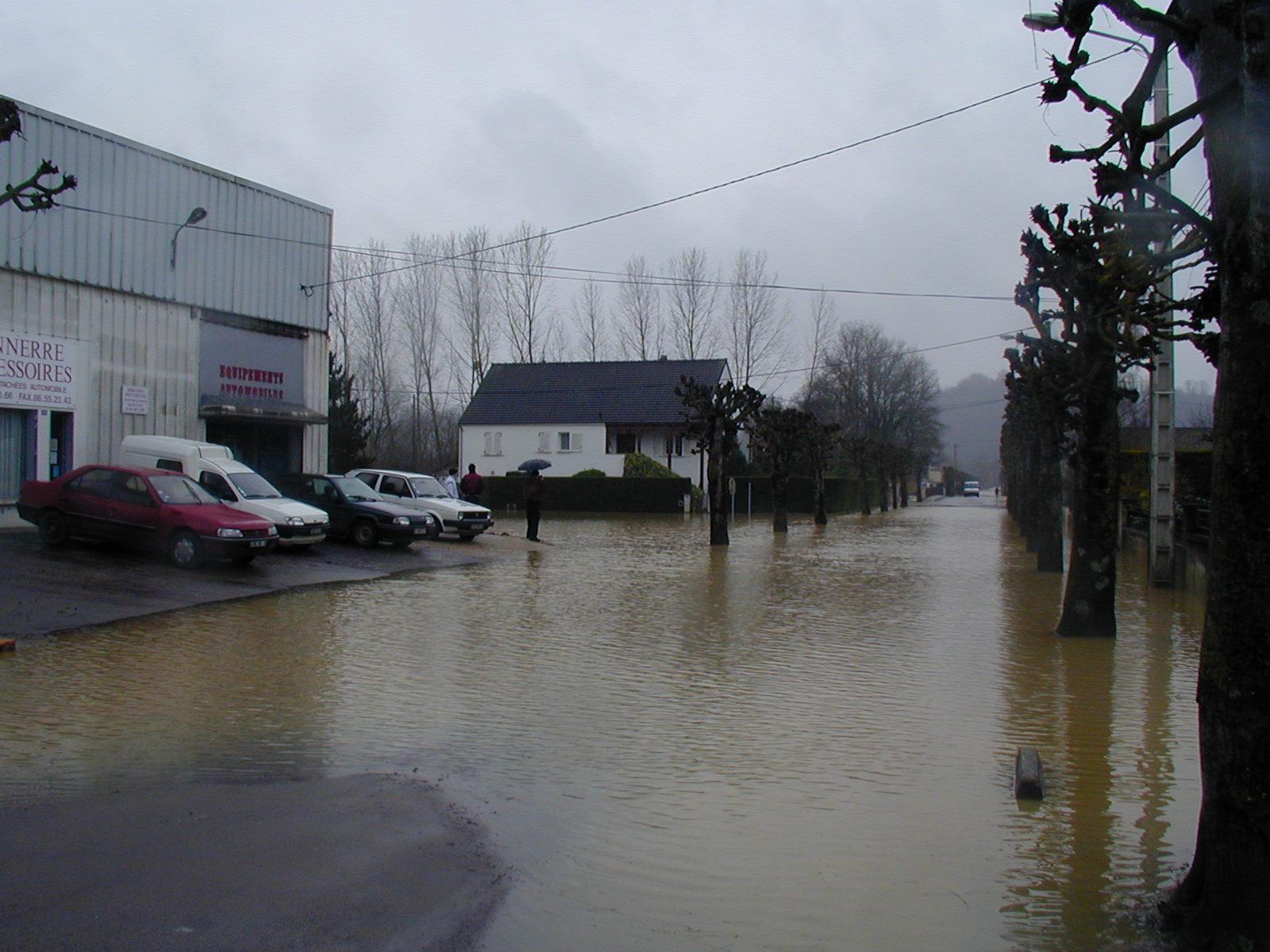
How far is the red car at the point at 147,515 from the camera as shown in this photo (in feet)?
58.7

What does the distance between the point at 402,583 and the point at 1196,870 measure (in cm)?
1553

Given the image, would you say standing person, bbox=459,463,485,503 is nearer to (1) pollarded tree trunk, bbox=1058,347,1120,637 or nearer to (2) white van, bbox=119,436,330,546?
(2) white van, bbox=119,436,330,546

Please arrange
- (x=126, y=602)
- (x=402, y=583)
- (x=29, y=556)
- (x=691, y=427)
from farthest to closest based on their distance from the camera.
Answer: (x=691, y=427)
(x=402, y=583)
(x=29, y=556)
(x=126, y=602)

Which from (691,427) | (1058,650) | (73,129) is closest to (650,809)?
(1058,650)

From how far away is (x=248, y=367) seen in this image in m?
27.3

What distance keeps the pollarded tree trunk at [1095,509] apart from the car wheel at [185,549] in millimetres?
12244

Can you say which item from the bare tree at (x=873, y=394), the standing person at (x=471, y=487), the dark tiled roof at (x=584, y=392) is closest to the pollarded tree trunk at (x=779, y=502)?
the standing person at (x=471, y=487)

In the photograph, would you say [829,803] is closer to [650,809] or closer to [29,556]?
[650,809]

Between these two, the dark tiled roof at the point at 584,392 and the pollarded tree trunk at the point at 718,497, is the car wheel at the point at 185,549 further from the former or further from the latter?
the dark tiled roof at the point at 584,392

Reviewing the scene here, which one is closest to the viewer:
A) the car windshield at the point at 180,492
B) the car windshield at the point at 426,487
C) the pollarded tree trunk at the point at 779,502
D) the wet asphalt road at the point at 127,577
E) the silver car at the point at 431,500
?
the wet asphalt road at the point at 127,577

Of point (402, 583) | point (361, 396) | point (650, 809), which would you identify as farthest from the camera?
point (361, 396)

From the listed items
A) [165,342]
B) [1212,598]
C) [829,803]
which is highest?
[165,342]

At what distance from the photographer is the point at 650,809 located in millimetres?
6516

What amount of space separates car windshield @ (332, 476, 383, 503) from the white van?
202 cm
